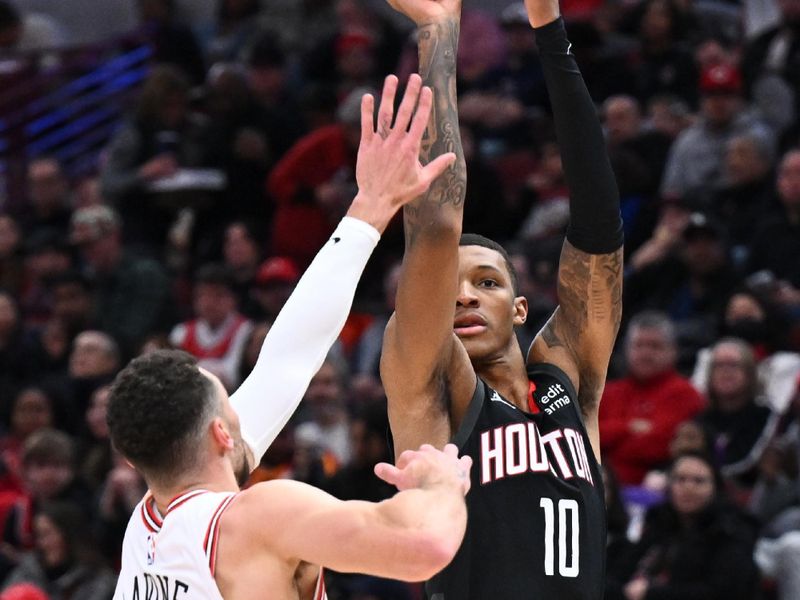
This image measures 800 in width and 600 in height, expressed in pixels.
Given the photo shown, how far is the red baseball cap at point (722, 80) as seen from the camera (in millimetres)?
10906

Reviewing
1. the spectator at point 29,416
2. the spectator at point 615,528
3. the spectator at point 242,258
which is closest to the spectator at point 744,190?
the spectator at point 615,528

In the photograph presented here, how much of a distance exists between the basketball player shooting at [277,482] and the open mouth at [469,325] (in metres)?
0.48

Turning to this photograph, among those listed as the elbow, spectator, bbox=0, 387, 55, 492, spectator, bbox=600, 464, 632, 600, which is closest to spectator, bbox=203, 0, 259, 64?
spectator, bbox=0, 387, 55, 492

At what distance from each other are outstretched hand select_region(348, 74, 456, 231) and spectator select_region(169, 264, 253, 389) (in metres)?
6.41

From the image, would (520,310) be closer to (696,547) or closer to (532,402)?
(532,402)

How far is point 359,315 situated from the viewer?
11.4 metres

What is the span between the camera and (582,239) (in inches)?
201

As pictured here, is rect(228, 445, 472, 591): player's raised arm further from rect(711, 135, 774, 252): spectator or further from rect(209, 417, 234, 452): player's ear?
rect(711, 135, 774, 252): spectator

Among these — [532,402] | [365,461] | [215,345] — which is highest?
[532,402]

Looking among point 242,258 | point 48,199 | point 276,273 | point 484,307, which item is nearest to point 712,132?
point 276,273

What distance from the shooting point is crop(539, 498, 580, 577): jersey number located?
4625 millimetres

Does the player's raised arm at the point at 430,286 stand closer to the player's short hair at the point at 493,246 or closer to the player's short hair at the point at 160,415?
the player's short hair at the point at 493,246

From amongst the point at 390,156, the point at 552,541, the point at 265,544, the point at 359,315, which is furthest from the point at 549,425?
the point at 359,315

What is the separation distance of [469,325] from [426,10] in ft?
3.22
